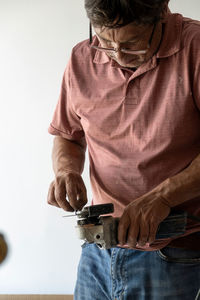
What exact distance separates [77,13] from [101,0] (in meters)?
1.07

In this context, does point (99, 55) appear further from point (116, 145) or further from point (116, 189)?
point (116, 189)

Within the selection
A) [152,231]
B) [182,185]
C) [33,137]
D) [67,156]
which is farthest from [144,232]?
[33,137]

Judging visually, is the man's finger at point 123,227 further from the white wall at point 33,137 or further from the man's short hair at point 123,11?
the white wall at point 33,137

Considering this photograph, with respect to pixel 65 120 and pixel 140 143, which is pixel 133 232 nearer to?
pixel 140 143

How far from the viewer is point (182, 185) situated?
1.16 metres

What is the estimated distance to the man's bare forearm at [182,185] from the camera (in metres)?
1.16

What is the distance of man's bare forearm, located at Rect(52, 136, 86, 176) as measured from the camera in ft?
4.63

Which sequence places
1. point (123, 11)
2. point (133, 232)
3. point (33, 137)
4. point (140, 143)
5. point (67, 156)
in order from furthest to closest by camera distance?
point (33, 137) < point (67, 156) < point (140, 143) < point (133, 232) < point (123, 11)

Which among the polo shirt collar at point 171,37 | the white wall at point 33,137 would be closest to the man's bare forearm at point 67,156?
the polo shirt collar at point 171,37

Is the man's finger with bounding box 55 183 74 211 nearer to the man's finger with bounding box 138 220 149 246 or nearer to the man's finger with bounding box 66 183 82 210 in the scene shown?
the man's finger with bounding box 66 183 82 210

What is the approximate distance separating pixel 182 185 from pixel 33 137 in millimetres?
1146

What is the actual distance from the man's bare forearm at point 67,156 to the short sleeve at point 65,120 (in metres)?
0.03

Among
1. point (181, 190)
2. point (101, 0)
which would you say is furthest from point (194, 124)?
point (101, 0)

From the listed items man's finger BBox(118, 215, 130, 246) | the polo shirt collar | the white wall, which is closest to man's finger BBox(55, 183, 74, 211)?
man's finger BBox(118, 215, 130, 246)
